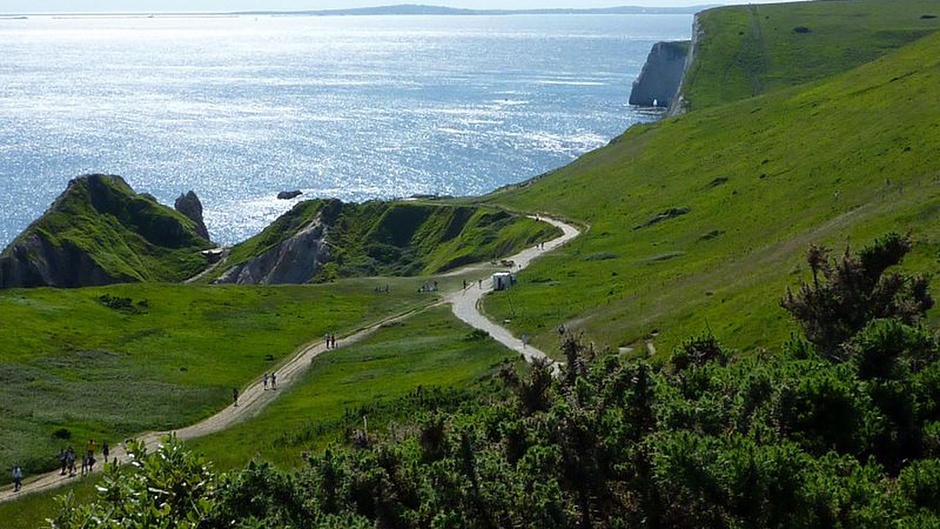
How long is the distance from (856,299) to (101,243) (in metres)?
132

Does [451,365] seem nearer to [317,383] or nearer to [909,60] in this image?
[317,383]

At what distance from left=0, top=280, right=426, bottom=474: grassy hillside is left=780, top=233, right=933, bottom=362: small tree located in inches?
1541

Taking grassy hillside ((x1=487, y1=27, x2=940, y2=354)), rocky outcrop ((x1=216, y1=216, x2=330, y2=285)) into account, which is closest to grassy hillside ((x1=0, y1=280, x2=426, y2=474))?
grassy hillside ((x1=487, y1=27, x2=940, y2=354))

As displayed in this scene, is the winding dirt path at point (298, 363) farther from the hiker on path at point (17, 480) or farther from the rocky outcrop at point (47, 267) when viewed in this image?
the rocky outcrop at point (47, 267)

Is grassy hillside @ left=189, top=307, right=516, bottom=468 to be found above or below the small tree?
below

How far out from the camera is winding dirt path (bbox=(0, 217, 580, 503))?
4647cm

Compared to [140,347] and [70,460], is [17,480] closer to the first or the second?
[70,460]

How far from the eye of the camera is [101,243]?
464 feet

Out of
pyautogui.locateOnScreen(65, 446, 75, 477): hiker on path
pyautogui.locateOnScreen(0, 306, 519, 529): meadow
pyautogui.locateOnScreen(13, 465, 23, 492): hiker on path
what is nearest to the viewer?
pyautogui.locateOnScreen(0, 306, 519, 529): meadow

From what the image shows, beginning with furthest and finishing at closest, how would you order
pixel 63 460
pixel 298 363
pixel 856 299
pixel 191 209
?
pixel 191 209 < pixel 298 363 < pixel 63 460 < pixel 856 299

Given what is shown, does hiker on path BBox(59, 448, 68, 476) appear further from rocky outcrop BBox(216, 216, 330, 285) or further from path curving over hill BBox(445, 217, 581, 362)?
rocky outcrop BBox(216, 216, 330, 285)

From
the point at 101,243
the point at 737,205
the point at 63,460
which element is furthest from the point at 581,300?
the point at 101,243

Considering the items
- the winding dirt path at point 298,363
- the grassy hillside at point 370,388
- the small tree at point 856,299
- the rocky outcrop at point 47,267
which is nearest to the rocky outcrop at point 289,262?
the rocky outcrop at point 47,267

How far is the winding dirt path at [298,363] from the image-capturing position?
46.5 metres
